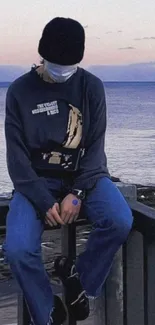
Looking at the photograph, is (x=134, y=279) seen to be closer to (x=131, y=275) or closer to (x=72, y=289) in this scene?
(x=131, y=275)

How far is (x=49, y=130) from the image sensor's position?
14.3 ft

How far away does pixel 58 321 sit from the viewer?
4.29 m

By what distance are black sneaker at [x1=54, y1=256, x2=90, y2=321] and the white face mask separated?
2.98 feet

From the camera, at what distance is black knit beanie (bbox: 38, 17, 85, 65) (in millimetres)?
4270

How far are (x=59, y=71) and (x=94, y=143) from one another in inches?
16.3

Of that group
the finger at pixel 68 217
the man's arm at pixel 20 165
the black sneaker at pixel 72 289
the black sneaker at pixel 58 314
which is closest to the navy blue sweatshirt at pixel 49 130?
the man's arm at pixel 20 165

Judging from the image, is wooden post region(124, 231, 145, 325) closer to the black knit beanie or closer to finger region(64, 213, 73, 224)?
finger region(64, 213, 73, 224)

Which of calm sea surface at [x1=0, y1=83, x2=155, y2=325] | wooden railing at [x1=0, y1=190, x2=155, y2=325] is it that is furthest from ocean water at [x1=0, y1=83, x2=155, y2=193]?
wooden railing at [x1=0, y1=190, x2=155, y2=325]

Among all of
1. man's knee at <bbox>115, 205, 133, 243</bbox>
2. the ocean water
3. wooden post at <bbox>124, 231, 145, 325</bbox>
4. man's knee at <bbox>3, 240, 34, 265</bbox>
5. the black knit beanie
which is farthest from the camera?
the ocean water

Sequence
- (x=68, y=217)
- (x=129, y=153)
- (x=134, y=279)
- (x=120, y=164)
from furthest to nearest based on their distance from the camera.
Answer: (x=129, y=153) < (x=120, y=164) < (x=134, y=279) < (x=68, y=217)

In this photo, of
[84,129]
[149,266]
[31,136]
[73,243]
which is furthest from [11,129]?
[149,266]

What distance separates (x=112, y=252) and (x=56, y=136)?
639 mm

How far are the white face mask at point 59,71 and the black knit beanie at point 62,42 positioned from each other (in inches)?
0.9

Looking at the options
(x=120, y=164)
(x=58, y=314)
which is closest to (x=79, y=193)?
(x=58, y=314)
